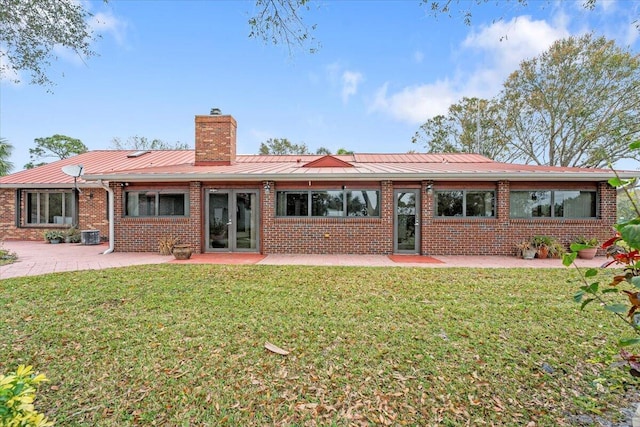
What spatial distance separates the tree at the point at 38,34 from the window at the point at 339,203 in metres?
6.24

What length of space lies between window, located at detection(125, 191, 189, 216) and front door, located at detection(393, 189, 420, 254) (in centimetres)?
682

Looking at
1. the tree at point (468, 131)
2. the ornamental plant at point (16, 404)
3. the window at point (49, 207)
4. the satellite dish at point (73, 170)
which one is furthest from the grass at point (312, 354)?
the tree at point (468, 131)

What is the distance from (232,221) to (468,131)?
20.2 meters

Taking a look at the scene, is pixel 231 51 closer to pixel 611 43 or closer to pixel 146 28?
pixel 146 28

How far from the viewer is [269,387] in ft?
9.55

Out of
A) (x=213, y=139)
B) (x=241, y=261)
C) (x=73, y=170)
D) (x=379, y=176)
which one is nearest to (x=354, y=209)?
(x=379, y=176)

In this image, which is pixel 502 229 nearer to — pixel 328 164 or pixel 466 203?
pixel 466 203

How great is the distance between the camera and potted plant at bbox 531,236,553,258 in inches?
351

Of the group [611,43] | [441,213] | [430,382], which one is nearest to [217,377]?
[430,382]

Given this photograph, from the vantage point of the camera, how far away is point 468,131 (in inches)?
901

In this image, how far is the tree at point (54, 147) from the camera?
30.6m

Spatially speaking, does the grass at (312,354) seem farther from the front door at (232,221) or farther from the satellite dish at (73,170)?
the satellite dish at (73,170)

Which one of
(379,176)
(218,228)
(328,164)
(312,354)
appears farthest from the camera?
(328,164)

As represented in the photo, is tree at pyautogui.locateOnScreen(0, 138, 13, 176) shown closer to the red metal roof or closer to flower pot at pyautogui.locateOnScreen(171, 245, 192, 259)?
the red metal roof
